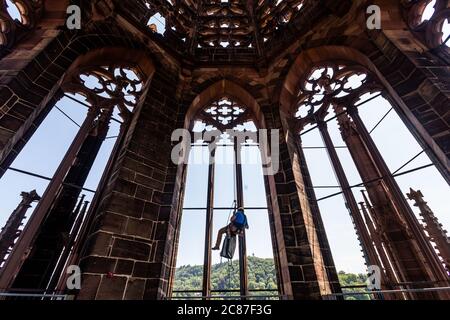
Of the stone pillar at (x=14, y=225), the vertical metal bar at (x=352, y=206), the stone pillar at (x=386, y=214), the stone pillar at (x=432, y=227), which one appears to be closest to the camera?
the vertical metal bar at (x=352, y=206)

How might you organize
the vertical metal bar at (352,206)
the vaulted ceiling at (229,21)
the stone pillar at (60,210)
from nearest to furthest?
1. the vertical metal bar at (352,206)
2. the stone pillar at (60,210)
3. the vaulted ceiling at (229,21)

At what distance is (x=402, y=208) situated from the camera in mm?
3689

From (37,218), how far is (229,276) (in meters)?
3.00

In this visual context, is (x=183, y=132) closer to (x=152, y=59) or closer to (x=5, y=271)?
(x=152, y=59)

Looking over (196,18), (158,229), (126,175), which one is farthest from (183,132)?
(196,18)

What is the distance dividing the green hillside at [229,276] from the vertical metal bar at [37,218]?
83.3 inches

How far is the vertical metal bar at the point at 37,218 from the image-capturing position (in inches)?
118

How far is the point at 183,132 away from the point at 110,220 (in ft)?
7.39

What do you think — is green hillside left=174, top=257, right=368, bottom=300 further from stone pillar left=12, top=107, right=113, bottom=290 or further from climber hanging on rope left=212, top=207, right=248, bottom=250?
stone pillar left=12, top=107, right=113, bottom=290

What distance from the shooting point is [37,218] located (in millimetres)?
3410

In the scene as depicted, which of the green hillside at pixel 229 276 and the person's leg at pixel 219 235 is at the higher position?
the person's leg at pixel 219 235

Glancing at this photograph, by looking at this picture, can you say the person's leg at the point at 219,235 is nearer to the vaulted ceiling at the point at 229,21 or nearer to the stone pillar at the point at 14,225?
the vaulted ceiling at the point at 229,21

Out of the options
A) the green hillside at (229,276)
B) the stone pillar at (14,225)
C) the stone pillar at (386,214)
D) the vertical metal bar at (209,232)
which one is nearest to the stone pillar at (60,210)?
the green hillside at (229,276)

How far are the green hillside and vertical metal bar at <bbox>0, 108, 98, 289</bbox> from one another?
212cm
